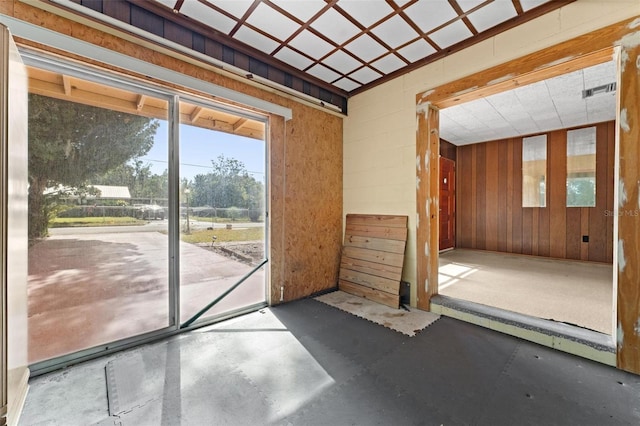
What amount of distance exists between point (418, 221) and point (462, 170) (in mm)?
4508

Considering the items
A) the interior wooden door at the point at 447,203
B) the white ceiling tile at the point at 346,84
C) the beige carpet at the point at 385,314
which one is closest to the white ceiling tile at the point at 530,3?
the white ceiling tile at the point at 346,84

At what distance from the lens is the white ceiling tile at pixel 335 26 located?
222 centimetres

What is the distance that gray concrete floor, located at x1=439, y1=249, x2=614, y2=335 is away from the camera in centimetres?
258

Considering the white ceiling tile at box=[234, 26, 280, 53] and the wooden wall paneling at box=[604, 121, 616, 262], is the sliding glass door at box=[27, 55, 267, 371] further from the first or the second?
the wooden wall paneling at box=[604, 121, 616, 262]

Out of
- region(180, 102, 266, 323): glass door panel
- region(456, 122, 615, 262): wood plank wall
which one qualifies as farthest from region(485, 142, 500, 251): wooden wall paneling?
region(180, 102, 266, 323): glass door panel

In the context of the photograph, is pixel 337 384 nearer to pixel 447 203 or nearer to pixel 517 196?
pixel 447 203

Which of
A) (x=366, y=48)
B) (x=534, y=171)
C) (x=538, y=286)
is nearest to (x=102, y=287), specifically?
(x=366, y=48)

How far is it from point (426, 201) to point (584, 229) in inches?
174

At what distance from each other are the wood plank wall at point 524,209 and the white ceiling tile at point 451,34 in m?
4.39

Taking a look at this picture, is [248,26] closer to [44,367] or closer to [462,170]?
[44,367]

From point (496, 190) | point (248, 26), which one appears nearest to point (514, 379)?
point (248, 26)

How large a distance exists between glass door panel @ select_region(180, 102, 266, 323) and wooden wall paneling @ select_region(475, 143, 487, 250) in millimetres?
5606

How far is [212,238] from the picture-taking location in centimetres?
271

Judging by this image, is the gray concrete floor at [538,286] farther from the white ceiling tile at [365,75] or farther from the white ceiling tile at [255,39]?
the white ceiling tile at [255,39]
